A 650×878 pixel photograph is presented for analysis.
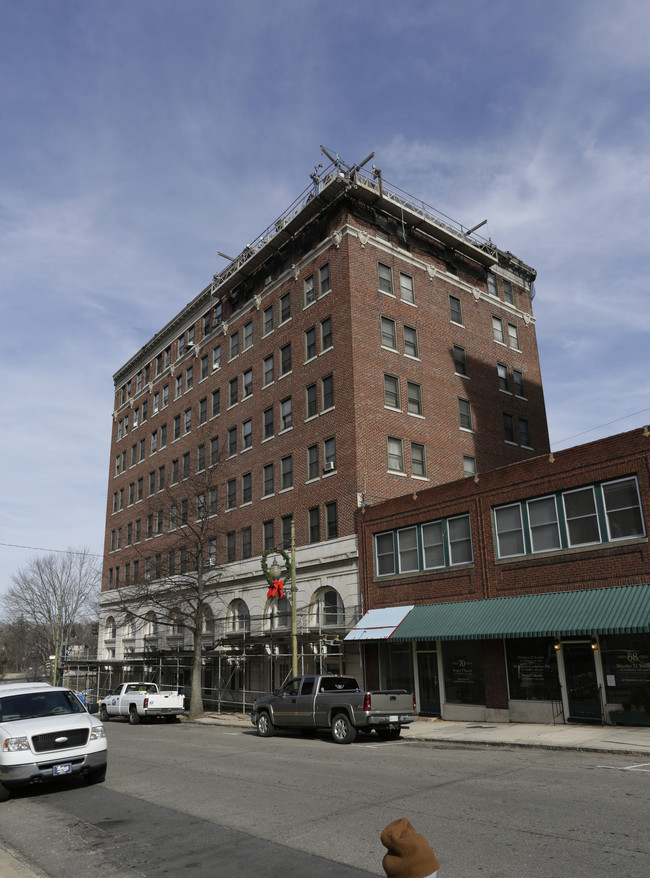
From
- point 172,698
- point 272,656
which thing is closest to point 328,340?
point 272,656

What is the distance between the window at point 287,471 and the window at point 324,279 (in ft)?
27.8

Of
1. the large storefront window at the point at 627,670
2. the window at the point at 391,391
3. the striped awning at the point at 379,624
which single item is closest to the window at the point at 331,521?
the striped awning at the point at 379,624

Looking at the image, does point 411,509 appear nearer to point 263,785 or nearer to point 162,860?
point 263,785

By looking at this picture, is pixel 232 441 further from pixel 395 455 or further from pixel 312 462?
pixel 395 455

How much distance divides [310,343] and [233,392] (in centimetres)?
824

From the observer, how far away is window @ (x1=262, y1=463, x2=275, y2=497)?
36750 mm

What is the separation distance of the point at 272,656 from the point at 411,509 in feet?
31.1

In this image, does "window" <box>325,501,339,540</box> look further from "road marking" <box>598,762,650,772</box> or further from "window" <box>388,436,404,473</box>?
"road marking" <box>598,762,650,772</box>

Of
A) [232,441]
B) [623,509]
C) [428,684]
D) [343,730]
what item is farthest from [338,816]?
[232,441]

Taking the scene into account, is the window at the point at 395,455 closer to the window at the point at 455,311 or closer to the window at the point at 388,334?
the window at the point at 388,334

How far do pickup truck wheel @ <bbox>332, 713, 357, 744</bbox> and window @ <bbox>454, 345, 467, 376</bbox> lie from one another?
876 inches

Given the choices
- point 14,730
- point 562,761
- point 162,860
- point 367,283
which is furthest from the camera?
point 367,283

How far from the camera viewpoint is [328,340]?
34.4 metres

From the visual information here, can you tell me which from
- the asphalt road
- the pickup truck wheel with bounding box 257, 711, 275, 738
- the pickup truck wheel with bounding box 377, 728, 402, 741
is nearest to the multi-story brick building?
the pickup truck wheel with bounding box 257, 711, 275, 738
